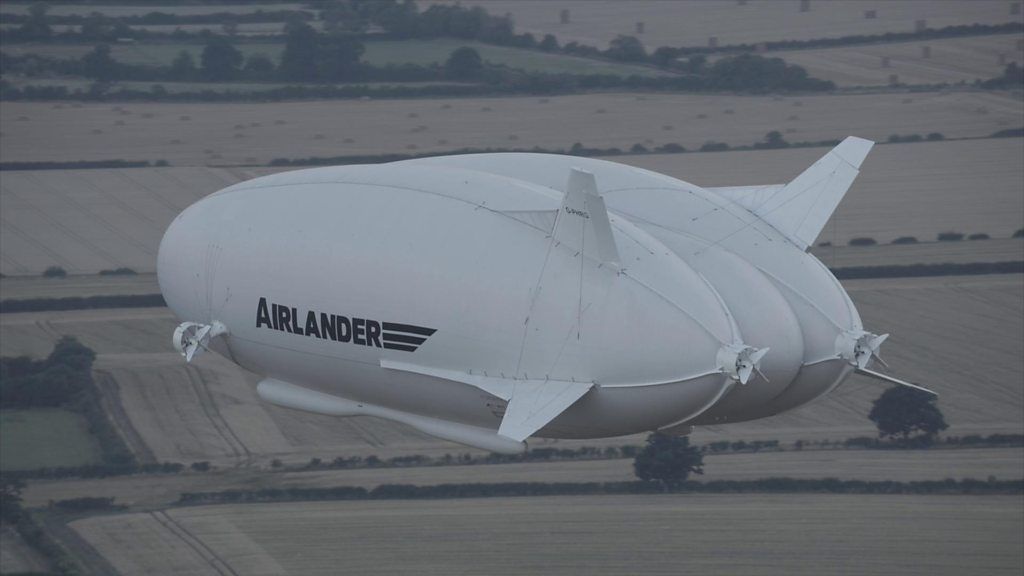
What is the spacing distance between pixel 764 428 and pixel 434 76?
219ft

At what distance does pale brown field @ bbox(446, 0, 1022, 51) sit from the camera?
140 m

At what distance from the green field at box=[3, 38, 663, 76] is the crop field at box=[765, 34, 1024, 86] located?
12541mm

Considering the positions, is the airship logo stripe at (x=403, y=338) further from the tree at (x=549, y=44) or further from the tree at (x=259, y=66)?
the tree at (x=549, y=44)

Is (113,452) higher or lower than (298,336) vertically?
lower

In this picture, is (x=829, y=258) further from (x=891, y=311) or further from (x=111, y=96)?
(x=111, y=96)

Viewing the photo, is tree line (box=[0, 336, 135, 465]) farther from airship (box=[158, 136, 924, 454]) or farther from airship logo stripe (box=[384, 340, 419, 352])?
airship logo stripe (box=[384, 340, 419, 352])

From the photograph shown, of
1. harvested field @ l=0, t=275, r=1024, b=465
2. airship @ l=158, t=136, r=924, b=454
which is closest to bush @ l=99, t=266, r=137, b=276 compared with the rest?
harvested field @ l=0, t=275, r=1024, b=465

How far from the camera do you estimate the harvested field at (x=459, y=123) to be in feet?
350

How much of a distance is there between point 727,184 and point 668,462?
36860mm

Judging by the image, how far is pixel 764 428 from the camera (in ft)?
213

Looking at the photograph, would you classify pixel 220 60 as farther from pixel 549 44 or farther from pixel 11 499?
pixel 11 499

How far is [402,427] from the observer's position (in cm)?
6612

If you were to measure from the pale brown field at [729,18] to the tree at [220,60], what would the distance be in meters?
26.4

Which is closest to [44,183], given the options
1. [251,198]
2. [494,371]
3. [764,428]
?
[764,428]
